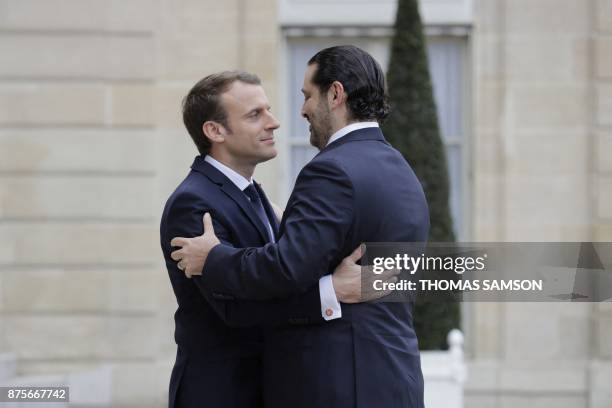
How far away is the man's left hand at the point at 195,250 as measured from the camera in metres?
3.36

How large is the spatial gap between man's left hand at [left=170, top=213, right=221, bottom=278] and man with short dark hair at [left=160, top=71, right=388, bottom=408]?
0.06 m

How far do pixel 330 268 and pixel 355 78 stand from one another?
0.69 metres

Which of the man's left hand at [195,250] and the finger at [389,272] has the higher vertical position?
the man's left hand at [195,250]

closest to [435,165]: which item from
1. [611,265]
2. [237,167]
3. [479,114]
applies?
[479,114]

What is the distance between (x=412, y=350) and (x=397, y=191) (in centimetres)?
58

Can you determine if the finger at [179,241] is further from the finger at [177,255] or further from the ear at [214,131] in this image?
the ear at [214,131]

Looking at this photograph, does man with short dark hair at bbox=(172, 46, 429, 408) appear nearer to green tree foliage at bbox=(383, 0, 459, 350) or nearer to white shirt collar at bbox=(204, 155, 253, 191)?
white shirt collar at bbox=(204, 155, 253, 191)

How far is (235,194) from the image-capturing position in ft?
11.9

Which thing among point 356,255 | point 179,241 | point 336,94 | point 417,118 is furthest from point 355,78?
point 417,118

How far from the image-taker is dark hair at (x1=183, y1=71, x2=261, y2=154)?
12.3 ft

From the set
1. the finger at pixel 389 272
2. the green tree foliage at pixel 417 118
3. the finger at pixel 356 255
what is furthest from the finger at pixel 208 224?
the green tree foliage at pixel 417 118

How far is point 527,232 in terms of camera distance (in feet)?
28.7

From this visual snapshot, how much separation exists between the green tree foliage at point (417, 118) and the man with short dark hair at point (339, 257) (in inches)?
191

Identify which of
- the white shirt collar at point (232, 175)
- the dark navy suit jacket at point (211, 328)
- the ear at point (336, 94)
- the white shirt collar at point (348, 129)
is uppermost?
the ear at point (336, 94)
